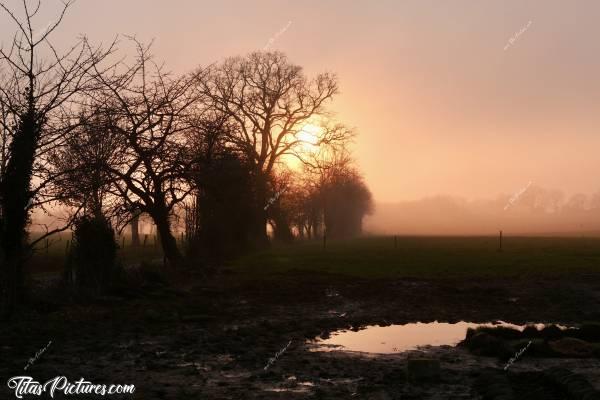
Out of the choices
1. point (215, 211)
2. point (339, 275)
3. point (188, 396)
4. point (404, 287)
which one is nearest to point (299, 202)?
point (215, 211)

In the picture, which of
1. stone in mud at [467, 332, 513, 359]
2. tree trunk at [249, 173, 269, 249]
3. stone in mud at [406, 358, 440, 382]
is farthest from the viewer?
tree trunk at [249, 173, 269, 249]

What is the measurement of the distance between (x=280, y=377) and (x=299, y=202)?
236 feet

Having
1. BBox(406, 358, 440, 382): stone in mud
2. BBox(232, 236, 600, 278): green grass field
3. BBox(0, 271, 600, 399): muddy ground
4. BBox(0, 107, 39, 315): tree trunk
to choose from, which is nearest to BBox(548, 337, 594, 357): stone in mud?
BBox(0, 271, 600, 399): muddy ground

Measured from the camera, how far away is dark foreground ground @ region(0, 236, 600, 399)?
9109mm

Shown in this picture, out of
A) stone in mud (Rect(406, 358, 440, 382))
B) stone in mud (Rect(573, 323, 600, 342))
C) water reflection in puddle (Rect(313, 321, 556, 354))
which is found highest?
stone in mud (Rect(406, 358, 440, 382))

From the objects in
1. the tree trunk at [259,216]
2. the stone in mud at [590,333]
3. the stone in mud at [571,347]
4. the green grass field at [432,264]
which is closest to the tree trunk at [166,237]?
the green grass field at [432,264]

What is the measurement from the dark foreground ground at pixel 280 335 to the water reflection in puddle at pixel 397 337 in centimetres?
55

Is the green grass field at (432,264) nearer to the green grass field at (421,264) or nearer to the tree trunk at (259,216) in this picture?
the green grass field at (421,264)

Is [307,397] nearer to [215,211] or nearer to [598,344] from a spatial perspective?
[598,344]

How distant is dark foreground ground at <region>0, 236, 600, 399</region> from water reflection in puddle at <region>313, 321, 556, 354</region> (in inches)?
21.7

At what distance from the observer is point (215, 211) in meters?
40.0

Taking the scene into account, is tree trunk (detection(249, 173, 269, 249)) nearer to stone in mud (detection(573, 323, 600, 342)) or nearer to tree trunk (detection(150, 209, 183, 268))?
tree trunk (detection(150, 209, 183, 268))

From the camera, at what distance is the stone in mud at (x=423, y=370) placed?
9.42 meters

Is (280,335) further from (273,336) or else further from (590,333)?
(590,333)
